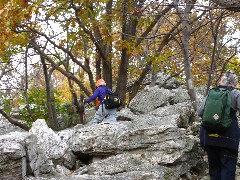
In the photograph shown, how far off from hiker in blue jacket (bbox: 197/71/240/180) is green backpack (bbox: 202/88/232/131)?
107 mm

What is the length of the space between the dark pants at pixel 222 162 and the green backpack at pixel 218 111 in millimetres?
443

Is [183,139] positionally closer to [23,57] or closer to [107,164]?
[107,164]

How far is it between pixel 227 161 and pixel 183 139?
1.65 metres

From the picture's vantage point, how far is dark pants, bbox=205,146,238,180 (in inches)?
214

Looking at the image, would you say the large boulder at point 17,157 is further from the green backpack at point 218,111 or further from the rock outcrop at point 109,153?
the green backpack at point 218,111

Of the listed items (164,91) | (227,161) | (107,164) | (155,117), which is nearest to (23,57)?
(164,91)

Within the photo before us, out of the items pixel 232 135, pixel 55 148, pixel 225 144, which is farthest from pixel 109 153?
pixel 232 135

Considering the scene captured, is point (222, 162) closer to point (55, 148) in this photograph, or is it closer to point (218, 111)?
point (218, 111)

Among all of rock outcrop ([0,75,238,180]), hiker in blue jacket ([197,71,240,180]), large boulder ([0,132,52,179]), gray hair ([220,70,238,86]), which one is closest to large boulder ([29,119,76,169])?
rock outcrop ([0,75,238,180])

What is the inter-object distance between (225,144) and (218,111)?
53cm

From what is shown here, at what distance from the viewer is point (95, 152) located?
7.40m

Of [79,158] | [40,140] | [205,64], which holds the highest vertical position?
[205,64]

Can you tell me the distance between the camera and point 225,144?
210 inches

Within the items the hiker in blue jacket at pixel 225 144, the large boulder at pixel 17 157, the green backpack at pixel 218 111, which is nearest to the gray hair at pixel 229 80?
the hiker in blue jacket at pixel 225 144
